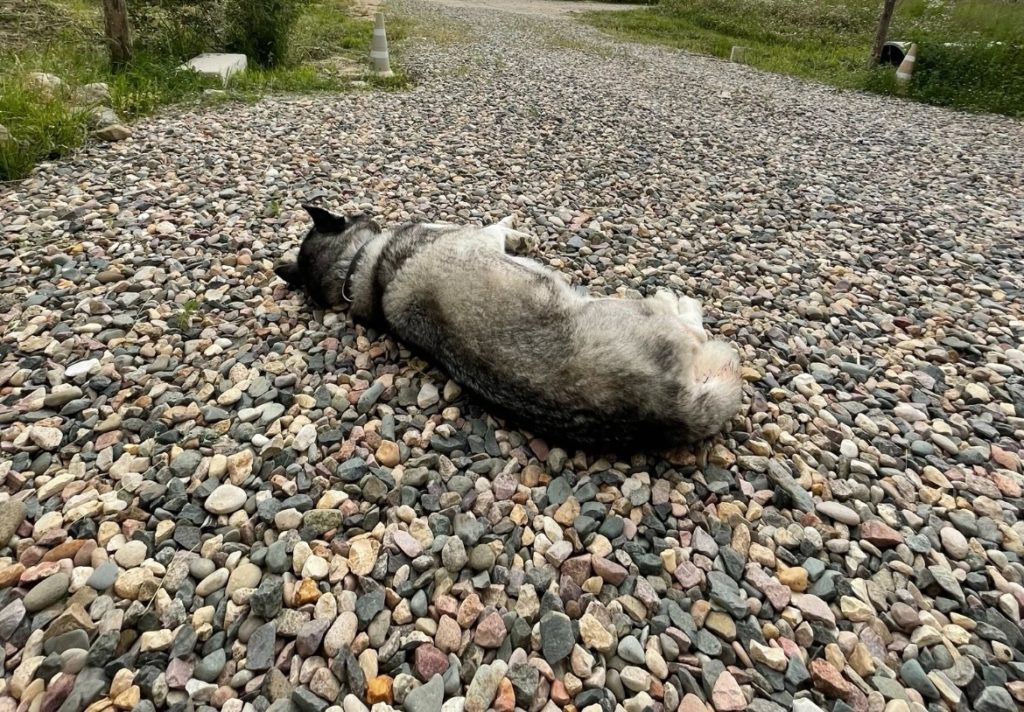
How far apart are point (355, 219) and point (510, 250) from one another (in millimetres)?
1486

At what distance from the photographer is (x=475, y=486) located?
10.2 feet

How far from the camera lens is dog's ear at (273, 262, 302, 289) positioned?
460cm

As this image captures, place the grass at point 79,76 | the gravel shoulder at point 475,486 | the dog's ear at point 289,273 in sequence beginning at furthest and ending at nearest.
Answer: the grass at point 79,76 < the dog's ear at point 289,273 < the gravel shoulder at point 475,486

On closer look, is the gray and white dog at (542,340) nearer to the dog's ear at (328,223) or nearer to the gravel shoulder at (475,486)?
the gravel shoulder at (475,486)

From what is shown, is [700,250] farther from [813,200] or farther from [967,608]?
[967,608]

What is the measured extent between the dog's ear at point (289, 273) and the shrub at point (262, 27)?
332 inches

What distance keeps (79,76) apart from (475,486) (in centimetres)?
922

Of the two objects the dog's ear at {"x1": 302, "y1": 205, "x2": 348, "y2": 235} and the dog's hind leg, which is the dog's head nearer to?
the dog's ear at {"x1": 302, "y1": 205, "x2": 348, "y2": 235}

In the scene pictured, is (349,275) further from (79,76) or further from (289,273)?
(79,76)

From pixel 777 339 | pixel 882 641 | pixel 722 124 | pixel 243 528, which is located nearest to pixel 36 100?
pixel 243 528

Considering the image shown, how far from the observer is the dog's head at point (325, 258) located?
176 inches

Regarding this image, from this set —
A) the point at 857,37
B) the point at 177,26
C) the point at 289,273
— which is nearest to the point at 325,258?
the point at 289,273

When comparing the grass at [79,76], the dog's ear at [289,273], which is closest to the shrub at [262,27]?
the grass at [79,76]

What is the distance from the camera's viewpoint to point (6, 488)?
2.91 m
